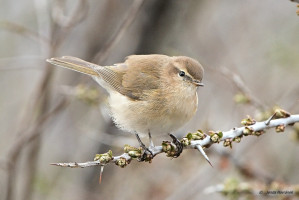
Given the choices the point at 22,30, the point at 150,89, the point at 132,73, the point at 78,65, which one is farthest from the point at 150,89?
the point at 22,30

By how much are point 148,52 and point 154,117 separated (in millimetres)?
2886

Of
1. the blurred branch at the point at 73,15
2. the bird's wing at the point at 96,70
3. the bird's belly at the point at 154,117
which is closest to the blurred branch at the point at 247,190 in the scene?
the bird's belly at the point at 154,117

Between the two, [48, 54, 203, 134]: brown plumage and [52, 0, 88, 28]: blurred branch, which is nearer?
[48, 54, 203, 134]: brown plumage

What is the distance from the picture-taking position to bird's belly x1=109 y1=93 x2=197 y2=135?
4.40 metres

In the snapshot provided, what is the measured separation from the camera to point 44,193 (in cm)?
655

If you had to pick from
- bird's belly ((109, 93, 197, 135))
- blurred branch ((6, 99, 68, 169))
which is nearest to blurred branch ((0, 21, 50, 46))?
blurred branch ((6, 99, 68, 169))

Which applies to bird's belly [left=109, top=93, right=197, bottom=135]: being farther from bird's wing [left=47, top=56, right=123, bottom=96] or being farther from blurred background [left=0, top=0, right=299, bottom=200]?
blurred background [left=0, top=0, right=299, bottom=200]

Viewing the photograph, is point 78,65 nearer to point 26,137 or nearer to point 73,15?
point 73,15

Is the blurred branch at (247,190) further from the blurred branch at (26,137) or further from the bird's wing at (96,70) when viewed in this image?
the blurred branch at (26,137)

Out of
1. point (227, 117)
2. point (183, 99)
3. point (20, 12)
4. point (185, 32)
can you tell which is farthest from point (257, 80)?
point (20, 12)

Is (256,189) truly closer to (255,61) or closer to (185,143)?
(185,143)

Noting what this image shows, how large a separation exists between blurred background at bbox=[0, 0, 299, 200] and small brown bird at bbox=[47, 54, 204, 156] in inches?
11.7

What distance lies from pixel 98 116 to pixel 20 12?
3.14m

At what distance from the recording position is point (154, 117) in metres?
4.43
